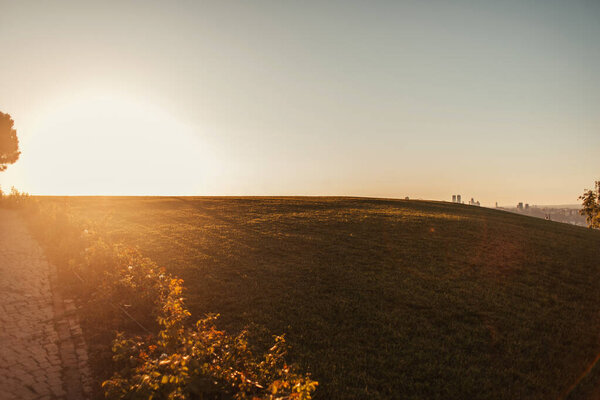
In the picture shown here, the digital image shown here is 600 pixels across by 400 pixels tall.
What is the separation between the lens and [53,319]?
9.29 metres

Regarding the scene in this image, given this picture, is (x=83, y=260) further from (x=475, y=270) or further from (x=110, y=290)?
(x=475, y=270)

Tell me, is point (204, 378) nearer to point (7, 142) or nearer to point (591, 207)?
point (591, 207)

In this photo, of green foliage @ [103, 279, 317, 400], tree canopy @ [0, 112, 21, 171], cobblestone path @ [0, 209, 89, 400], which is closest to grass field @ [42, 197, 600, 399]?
green foliage @ [103, 279, 317, 400]

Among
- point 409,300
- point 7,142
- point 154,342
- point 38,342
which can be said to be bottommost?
point 38,342

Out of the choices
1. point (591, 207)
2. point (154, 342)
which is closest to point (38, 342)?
point (154, 342)

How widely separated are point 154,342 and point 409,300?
26.2 ft

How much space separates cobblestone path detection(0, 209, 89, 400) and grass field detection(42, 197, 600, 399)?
3.41m

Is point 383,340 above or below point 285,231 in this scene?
below

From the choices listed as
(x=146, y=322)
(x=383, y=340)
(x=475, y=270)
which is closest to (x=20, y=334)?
(x=146, y=322)

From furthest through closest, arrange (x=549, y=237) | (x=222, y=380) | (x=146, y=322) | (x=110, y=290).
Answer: (x=549, y=237)
(x=110, y=290)
(x=146, y=322)
(x=222, y=380)

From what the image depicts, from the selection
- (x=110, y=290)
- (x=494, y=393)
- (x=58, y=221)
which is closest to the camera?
(x=494, y=393)

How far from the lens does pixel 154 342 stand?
25.0ft

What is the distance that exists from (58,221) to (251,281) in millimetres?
16575

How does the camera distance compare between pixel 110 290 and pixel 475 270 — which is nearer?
pixel 110 290
